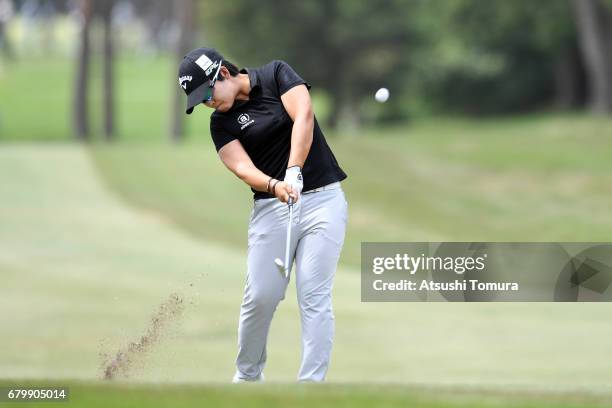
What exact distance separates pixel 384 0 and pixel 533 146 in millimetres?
24314

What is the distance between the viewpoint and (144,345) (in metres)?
8.01

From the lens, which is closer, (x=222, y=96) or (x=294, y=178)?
(x=294, y=178)

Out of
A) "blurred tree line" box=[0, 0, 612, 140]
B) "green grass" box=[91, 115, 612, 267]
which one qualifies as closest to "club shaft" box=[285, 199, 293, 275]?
"green grass" box=[91, 115, 612, 267]

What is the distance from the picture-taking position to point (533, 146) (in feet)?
99.2

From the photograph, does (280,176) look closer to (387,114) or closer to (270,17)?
(270,17)

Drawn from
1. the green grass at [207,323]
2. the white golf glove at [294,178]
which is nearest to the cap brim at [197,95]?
the white golf glove at [294,178]

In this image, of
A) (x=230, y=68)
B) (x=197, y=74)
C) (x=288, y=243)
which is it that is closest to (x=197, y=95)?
(x=197, y=74)

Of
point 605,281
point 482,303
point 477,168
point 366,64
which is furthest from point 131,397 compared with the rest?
point 366,64

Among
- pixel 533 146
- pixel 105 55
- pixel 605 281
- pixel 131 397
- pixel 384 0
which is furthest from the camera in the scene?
pixel 384 0

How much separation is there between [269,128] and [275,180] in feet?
1.19

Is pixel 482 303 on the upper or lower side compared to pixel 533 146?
lower

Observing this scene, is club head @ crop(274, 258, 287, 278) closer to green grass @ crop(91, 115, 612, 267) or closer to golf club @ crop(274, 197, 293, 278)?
golf club @ crop(274, 197, 293, 278)

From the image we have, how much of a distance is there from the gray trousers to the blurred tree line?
36679mm

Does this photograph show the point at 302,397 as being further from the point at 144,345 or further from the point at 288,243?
the point at 144,345
